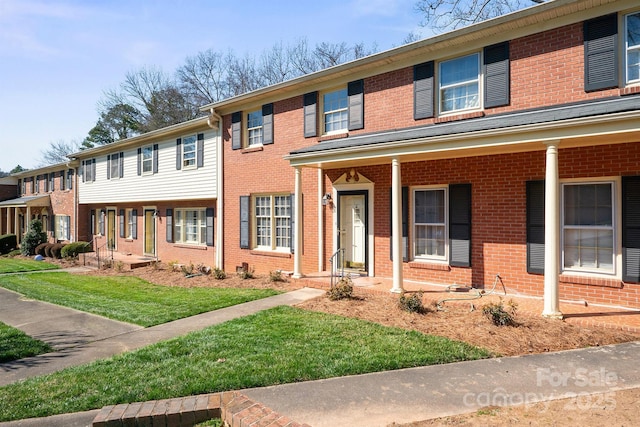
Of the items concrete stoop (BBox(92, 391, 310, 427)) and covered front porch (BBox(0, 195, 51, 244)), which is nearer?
concrete stoop (BBox(92, 391, 310, 427))

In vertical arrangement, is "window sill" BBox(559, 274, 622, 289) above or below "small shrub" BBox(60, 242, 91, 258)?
above

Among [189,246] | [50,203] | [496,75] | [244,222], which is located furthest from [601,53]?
[50,203]

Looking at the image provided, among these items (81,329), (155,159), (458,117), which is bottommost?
(81,329)

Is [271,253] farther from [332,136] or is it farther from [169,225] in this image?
[169,225]

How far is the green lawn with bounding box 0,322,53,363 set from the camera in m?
5.71

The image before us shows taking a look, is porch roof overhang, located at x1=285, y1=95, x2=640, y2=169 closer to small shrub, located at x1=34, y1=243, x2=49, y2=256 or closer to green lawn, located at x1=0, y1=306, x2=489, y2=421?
green lawn, located at x1=0, y1=306, x2=489, y2=421

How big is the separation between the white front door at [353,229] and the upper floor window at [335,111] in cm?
217

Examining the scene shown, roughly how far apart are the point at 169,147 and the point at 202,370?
44.3 ft

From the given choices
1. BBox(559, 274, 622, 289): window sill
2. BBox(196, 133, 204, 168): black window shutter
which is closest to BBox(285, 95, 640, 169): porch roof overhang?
BBox(559, 274, 622, 289): window sill

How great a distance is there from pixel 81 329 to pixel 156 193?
1066 centimetres

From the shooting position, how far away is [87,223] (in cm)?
2262

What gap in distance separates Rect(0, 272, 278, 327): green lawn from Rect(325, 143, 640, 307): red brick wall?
4.71 meters

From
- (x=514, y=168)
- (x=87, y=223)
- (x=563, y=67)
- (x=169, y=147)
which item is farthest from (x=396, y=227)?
(x=87, y=223)

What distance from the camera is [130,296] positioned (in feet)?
32.6
